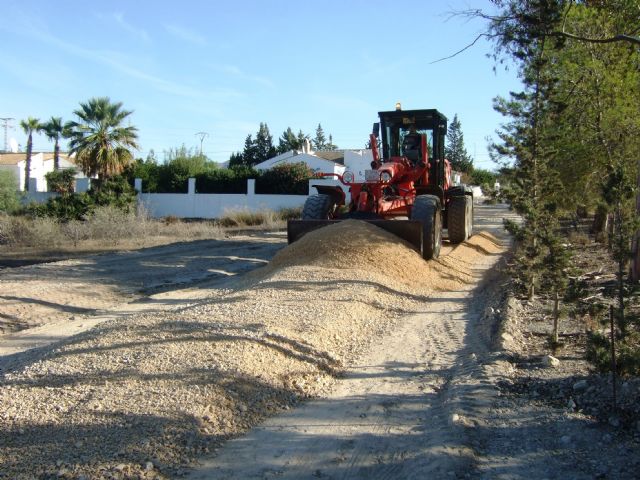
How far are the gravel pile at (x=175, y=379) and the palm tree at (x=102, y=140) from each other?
98.4 ft

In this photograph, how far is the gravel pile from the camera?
4.24 metres

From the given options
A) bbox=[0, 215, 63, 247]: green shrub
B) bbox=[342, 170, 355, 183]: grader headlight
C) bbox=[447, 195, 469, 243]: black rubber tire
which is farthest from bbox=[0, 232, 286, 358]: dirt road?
bbox=[0, 215, 63, 247]: green shrub

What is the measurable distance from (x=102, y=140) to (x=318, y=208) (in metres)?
26.1

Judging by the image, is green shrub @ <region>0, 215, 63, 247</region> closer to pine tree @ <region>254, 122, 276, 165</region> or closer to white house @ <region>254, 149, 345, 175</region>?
white house @ <region>254, 149, 345, 175</region>

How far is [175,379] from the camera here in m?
5.31

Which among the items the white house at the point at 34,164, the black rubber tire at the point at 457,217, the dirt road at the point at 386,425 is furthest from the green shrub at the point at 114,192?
the dirt road at the point at 386,425

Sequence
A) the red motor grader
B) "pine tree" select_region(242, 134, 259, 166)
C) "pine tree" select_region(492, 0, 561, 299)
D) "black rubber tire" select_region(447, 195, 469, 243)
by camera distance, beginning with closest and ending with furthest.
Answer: "pine tree" select_region(492, 0, 561, 299) < the red motor grader < "black rubber tire" select_region(447, 195, 469, 243) < "pine tree" select_region(242, 134, 259, 166)

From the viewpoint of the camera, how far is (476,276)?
13.0 m

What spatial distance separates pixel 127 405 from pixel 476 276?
31.1 ft

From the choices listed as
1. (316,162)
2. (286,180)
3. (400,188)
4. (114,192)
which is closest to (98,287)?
(400,188)

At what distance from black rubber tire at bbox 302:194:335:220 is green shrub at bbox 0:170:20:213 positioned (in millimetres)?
24770

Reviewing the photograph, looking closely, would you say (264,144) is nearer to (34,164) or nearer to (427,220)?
(34,164)

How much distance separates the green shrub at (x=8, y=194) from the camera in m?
33.8

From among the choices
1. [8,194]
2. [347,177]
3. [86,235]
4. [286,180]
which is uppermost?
[286,180]
